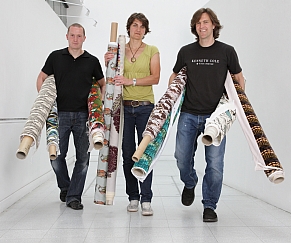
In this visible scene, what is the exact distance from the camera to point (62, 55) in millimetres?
3373

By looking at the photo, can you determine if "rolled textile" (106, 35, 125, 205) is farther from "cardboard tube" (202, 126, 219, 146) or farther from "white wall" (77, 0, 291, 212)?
"white wall" (77, 0, 291, 212)

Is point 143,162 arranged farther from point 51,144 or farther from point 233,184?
point 233,184

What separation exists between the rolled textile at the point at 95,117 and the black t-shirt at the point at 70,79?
0.07 metres

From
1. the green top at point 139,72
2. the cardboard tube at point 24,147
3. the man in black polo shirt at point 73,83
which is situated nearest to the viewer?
the cardboard tube at point 24,147

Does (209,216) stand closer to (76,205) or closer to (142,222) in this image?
(142,222)

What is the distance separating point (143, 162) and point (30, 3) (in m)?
2.34

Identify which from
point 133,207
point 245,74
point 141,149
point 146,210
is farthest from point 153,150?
point 245,74

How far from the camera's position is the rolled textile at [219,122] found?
258 centimetres

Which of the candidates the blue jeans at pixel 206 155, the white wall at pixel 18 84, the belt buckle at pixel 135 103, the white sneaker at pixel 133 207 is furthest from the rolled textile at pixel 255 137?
the white wall at pixel 18 84

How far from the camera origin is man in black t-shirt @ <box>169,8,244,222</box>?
3039 mm

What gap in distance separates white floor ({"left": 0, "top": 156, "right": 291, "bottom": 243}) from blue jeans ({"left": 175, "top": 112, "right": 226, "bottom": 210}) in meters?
0.20

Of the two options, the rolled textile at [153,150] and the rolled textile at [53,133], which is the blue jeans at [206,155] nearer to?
the rolled textile at [153,150]

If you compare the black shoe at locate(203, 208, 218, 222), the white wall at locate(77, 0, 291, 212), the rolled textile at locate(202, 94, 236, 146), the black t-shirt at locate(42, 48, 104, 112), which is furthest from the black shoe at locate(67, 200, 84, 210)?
the white wall at locate(77, 0, 291, 212)

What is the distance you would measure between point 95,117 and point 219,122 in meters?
0.95
